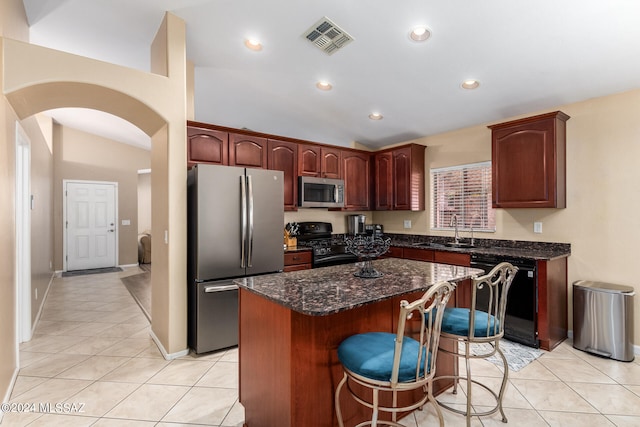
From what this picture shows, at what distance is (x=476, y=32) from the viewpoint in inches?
99.5

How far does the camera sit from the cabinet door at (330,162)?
4.52 meters

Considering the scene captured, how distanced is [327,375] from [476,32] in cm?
274

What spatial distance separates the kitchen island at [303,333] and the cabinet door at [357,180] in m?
2.86

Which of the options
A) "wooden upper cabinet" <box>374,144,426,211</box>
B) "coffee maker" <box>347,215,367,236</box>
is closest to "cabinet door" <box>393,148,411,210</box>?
"wooden upper cabinet" <box>374,144,426,211</box>

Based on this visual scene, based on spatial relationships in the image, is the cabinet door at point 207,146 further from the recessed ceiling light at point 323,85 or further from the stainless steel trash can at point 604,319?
the stainless steel trash can at point 604,319

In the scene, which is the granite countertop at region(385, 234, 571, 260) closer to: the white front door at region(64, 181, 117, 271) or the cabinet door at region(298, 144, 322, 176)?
the cabinet door at region(298, 144, 322, 176)

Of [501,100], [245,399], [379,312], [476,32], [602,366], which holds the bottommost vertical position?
[602,366]

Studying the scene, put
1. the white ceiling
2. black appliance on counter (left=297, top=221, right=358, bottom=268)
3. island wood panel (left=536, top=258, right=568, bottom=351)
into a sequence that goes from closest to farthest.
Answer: the white ceiling < island wood panel (left=536, top=258, right=568, bottom=351) < black appliance on counter (left=297, top=221, right=358, bottom=268)

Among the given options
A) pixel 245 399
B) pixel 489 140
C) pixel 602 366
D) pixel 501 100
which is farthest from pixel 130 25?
pixel 602 366

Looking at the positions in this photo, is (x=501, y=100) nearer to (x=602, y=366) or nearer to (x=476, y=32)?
(x=476, y=32)

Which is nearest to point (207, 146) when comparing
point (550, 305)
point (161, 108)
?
point (161, 108)

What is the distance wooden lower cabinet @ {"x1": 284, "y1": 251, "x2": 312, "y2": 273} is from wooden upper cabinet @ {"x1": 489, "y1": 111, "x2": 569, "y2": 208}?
7.50ft

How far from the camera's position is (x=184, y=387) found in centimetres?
237

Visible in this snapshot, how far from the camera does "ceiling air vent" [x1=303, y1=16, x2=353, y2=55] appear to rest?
2658mm
